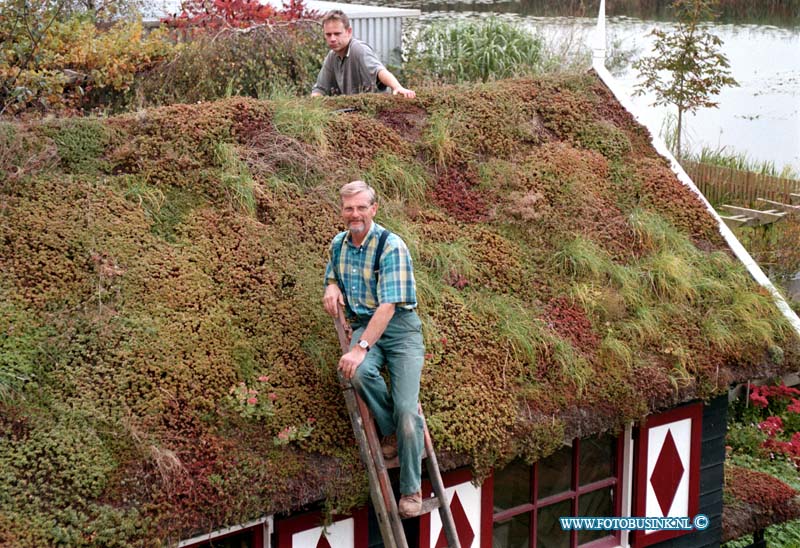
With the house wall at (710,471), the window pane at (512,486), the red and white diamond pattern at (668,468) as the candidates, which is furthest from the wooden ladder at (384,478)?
the house wall at (710,471)

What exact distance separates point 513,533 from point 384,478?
2521 millimetres

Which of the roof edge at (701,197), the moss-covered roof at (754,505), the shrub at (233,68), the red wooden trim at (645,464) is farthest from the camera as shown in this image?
the shrub at (233,68)

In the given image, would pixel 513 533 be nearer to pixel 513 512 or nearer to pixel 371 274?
pixel 513 512

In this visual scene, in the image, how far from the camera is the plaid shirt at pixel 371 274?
675 centimetres

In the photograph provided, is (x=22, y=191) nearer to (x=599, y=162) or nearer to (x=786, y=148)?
(x=599, y=162)

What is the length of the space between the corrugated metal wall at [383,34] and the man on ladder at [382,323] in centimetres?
974

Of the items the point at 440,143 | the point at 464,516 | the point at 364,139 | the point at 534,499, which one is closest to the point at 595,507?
the point at 534,499

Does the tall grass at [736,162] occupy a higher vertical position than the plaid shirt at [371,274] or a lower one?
lower

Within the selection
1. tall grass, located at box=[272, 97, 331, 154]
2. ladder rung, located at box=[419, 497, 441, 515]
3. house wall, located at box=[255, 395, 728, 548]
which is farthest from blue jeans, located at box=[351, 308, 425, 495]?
tall grass, located at box=[272, 97, 331, 154]

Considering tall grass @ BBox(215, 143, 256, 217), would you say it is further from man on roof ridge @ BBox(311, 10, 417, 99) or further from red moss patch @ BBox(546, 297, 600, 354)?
red moss patch @ BBox(546, 297, 600, 354)

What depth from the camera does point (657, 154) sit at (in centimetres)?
1084

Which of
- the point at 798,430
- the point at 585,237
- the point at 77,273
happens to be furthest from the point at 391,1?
the point at 77,273

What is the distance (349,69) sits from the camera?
33.8ft

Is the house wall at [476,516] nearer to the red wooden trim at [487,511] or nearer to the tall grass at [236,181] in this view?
the red wooden trim at [487,511]
